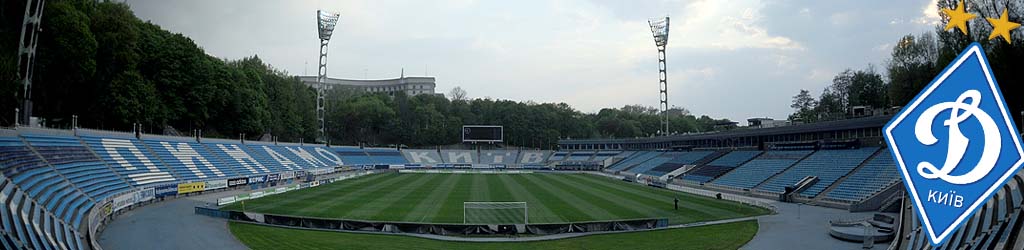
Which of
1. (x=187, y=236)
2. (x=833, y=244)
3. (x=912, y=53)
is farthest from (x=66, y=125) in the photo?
(x=912, y=53)

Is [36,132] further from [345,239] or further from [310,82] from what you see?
[310,82]

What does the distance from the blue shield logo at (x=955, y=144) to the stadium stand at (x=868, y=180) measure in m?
33.9

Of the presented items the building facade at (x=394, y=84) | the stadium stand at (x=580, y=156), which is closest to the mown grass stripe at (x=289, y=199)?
the stadium stand at (x=580, y=156)

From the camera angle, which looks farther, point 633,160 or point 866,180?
point 633,160

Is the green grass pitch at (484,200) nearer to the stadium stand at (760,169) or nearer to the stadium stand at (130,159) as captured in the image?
the stadium stand at (760,169)

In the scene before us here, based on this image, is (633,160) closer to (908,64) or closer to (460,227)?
(908,64)

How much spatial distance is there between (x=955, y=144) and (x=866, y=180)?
36.8m

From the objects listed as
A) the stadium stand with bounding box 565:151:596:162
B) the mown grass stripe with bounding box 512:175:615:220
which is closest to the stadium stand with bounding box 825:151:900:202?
the mown grass stripe with bounding box 512:175:615:220

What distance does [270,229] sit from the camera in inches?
966

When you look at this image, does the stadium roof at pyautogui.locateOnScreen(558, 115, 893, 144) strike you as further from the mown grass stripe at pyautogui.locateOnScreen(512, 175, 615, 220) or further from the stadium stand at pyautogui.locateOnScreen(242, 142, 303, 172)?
the stadium stand at pyautogui.locateOnScreen(242, 142, 303, 172)

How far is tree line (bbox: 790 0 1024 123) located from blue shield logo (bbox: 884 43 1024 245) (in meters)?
7.04

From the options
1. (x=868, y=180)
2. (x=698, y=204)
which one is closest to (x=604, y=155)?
(x=698, y=204)

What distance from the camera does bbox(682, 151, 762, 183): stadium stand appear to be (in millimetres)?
51594

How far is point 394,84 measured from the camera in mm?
186875
